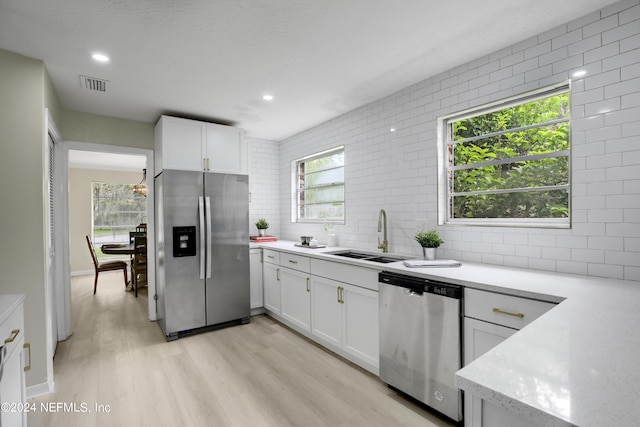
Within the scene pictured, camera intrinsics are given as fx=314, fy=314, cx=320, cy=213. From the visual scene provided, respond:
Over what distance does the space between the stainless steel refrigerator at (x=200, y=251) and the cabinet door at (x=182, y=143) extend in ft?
0.35

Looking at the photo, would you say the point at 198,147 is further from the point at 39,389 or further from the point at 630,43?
the point at 630,43

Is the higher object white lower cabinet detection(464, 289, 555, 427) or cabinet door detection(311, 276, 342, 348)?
white lower cabinet detection(464, 289, 555, 427)

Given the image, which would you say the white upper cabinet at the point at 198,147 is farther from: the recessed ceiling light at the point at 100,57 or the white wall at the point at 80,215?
the white wall at the point at 80,215

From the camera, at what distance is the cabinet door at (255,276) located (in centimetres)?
403

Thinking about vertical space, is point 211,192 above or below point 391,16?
below

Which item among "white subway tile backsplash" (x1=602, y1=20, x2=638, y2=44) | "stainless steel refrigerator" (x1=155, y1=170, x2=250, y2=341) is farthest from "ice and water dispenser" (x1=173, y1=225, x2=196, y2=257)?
"white subway tile backsplash" (x1=602, y1=20, x2=638, y2=44)

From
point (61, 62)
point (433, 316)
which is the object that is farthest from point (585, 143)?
point (61, 62)

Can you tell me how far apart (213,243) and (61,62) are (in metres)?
2.06

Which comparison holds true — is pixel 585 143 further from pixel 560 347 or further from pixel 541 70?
pixel 560 347

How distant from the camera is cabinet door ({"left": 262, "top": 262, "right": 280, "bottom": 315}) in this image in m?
3.79

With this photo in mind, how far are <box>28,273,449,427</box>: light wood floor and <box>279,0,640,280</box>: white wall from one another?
4.08ft

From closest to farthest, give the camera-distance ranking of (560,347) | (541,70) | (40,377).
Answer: (560,347) → (541,70) → (40,377)

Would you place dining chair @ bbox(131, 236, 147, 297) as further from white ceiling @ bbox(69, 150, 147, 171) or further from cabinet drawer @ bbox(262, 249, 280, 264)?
cabinet drawer @ bbox(262, 249, 280, 264)

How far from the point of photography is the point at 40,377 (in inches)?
92.6
